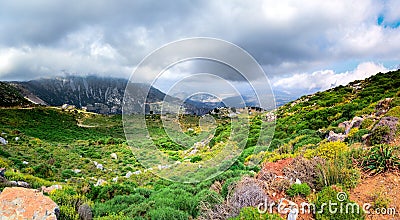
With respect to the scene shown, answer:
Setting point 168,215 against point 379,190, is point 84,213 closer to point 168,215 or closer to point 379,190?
point 168,215

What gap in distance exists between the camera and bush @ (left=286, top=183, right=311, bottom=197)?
5.87 m

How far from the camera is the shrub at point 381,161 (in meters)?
6.22

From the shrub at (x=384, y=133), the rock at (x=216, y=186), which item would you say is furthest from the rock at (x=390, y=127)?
the rock at (x=216, y=186)

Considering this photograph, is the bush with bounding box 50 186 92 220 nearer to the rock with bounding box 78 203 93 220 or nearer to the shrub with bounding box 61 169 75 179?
the rock with bounding box 78 203 93 220

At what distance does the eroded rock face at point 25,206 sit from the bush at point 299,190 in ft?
17.3

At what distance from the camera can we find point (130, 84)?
22.1ft

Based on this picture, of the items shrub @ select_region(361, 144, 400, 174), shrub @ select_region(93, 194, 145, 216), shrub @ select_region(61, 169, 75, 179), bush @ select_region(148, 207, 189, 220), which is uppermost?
shrub @ select_region(361, 144, 400, 174)

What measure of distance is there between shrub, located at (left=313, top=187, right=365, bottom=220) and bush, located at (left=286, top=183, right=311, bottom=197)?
723 millimetres

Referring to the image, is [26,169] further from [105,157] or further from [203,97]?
[203,97]

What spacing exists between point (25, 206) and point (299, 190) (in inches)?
239

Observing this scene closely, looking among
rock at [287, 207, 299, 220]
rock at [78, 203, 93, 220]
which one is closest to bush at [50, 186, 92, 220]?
rock at [78, 203, 93, 220]

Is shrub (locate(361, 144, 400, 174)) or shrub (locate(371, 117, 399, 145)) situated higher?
shrub (locate(371, 117, 399, 145))

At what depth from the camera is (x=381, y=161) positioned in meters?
6.43

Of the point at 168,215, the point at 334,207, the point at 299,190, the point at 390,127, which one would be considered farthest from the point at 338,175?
the point at 390,127
